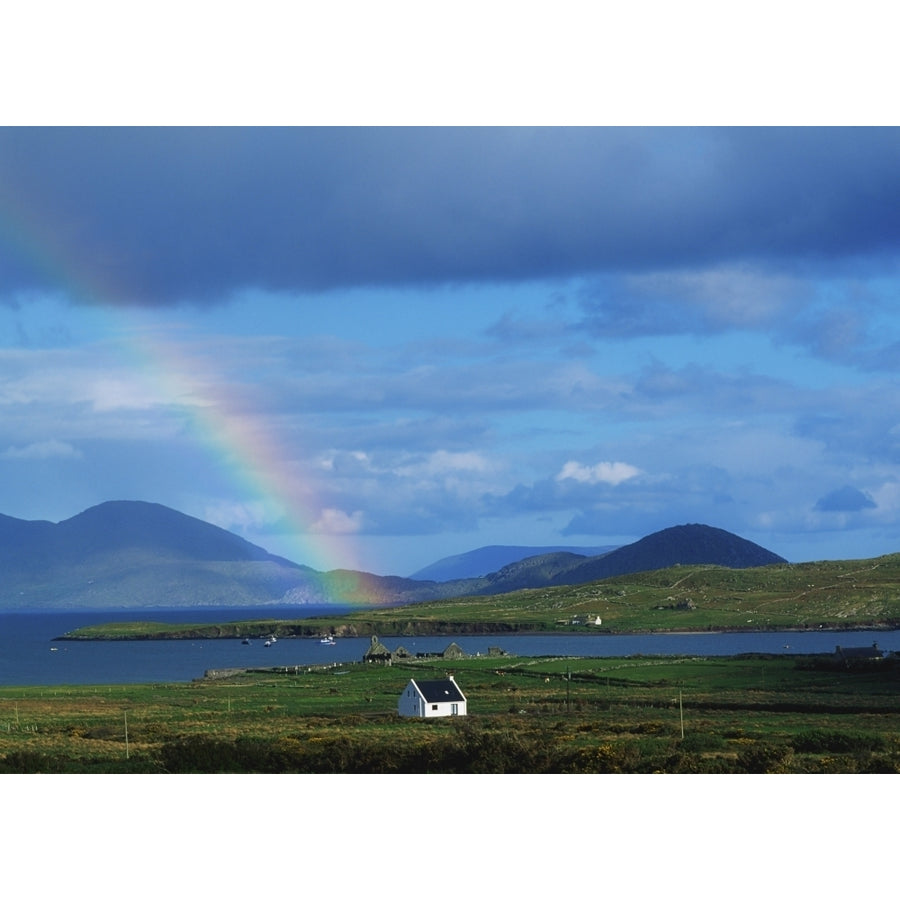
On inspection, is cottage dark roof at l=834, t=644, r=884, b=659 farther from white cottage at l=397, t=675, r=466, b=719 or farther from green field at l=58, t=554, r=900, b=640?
green field at l=58, t=554, r=900, b=640

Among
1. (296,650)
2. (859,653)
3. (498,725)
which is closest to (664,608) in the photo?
(296,650)

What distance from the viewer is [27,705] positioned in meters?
40.7

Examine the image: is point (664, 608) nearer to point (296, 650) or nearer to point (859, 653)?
point (296, 650)

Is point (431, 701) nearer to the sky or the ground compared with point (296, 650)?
nearer to the ground

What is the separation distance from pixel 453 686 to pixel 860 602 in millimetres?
91296

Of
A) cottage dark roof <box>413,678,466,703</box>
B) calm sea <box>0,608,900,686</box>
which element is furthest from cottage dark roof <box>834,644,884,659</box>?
cottage dark roof <box>413,678,466,703</box>

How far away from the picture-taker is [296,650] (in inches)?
4087

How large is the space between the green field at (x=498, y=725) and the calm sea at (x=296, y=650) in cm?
2157

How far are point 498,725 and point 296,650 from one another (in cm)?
7382

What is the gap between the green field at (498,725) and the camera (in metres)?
25.8

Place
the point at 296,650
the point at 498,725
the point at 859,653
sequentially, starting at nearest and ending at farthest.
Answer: the point at 498,725 → the point at 859,653 → the point at 296,650

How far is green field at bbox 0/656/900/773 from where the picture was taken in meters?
25.8
